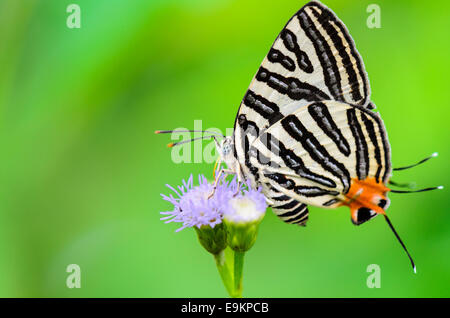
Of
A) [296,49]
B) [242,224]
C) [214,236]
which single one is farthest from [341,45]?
[214,236]

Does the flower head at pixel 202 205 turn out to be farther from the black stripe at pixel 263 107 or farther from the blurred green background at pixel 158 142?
the blurred green background at pixel 158 142

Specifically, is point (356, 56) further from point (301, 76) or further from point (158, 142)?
point (158, 142)

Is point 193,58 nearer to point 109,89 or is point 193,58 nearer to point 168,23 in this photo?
point 168,23

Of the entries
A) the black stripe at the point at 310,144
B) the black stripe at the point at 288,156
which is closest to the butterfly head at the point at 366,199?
the black stripe at the point at 310,144

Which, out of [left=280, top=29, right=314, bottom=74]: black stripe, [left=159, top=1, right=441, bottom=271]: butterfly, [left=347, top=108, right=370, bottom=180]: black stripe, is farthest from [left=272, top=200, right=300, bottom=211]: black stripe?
[left=280, top=29, right=314, bottom=74]: black stripe
